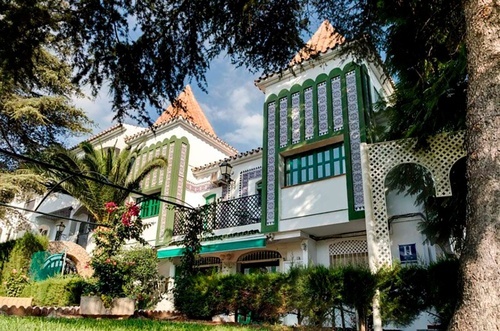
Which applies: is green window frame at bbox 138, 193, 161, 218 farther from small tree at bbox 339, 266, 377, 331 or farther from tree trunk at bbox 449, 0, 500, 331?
tree trunk at bbox 449, 0, 500, 331

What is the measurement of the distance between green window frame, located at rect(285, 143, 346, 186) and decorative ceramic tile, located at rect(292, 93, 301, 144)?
0.65 m

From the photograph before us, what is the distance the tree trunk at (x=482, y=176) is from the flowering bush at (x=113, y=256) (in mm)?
6850

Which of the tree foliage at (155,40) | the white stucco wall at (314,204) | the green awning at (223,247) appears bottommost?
the green awning at (223,247)

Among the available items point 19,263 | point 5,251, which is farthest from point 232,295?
point 5,251

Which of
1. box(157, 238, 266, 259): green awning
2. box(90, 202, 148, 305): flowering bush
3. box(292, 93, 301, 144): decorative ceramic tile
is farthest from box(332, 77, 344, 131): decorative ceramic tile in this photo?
box(90, 202, 148, 305): flowering bush

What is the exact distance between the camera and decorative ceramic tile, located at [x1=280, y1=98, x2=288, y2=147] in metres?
13.2

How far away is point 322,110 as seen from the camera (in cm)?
1262

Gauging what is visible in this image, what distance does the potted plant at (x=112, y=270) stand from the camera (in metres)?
7.52

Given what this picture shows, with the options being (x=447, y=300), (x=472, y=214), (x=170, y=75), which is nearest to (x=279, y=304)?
(x=447, y=300)

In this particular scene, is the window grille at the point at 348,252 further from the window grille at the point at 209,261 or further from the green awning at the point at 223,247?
the window grille at the point at 209,261

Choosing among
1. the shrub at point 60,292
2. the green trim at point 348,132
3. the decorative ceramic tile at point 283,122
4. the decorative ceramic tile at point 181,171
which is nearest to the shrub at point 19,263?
the shrub at point 60,292

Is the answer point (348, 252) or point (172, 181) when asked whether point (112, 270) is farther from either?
point (172, 181)

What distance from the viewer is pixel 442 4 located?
650 cm

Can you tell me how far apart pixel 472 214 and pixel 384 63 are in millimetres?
5926
